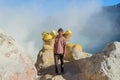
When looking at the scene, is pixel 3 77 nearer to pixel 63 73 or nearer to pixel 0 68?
pixel 0 68

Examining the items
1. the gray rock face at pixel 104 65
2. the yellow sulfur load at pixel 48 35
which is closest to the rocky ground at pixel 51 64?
the gray rock face at pixel 104 65

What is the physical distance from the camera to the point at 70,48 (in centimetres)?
1789

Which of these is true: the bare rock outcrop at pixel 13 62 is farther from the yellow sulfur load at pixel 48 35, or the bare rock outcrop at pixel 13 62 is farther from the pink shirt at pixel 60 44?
the yellow sulfur load at pixel 48 35

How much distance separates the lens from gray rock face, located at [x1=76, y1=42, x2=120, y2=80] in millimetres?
12430

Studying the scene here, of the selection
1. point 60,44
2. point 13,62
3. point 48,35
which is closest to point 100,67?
point 60,44

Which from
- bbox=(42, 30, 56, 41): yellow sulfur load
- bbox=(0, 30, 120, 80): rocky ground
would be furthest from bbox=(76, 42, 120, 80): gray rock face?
Result: bbox=(42, 30, 56, 41): yellow sulfur load

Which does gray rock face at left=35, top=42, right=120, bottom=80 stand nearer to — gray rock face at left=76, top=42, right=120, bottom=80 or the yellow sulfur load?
gray rock face at left=76, top=42, right=120, bottom=80

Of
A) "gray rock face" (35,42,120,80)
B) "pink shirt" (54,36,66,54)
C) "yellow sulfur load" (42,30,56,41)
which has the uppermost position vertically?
"yellow sulfur load" (42,30,56,41)

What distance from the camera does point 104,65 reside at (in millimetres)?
12656

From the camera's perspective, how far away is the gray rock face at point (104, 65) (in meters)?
12.4

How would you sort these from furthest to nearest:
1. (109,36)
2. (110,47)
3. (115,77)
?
(109,36)
(110,47)
(115,77)

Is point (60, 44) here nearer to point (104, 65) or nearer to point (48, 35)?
point (104, 65)

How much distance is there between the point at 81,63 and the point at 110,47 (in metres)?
1.08

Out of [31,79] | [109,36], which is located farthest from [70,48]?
[109,36]
